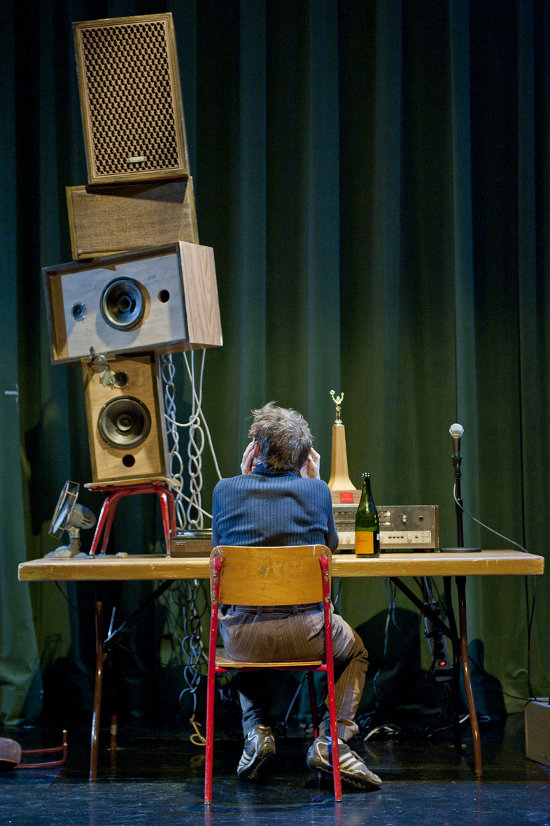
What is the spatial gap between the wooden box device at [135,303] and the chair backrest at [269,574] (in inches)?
→ 35.2

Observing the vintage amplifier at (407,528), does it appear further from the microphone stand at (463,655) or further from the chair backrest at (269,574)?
the chair backrest at (269,574)

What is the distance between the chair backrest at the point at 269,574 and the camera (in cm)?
255

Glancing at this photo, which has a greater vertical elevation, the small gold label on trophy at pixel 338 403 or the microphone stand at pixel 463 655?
the small gold label on trophy at pixel 338 403

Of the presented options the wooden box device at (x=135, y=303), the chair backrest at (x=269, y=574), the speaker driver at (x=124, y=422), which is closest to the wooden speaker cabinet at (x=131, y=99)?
the wooden box device at (x=135, y=303)

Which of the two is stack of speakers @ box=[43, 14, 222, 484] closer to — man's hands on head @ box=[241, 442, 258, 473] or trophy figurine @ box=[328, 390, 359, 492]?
man's hands on head @ box=[241, 442, 258, 473]

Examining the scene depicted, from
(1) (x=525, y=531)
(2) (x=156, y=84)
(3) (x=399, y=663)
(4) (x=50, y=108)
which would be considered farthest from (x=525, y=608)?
(4) (x=50, y=108)

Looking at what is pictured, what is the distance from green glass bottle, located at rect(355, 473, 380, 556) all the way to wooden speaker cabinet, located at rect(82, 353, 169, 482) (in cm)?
72

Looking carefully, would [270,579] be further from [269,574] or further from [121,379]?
[121,379]

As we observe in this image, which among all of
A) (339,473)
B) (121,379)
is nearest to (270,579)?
(339,473)

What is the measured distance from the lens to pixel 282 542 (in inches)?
107

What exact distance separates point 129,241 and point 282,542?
4.27ft

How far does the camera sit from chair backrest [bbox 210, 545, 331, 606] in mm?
2553

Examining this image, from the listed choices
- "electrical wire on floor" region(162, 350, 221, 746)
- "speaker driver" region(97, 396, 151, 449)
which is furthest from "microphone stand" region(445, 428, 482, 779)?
"speaker driver" region(97, 396, 151, 449)

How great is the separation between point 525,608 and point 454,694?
660 mm
